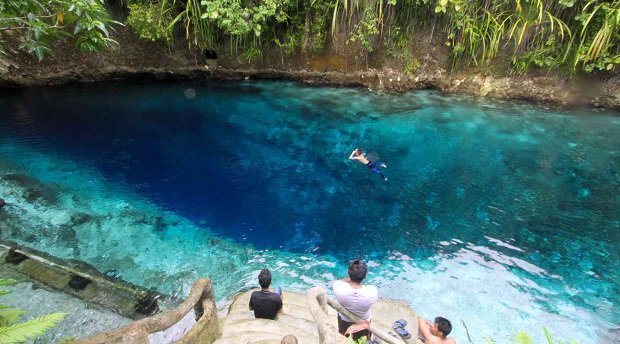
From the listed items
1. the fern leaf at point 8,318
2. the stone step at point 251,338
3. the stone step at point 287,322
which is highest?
the fern leaf at point 8,318

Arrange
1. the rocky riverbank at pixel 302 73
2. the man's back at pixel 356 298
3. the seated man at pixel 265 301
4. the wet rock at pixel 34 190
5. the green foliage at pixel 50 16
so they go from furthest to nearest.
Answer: the rocky riverbank at pixel 302 73
the wet rock at pixel 34 190
the seated man at pixel 265 301
the man's back at pixel 356 298
the green foliage at pixel 50 16

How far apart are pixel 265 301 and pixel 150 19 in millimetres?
8831

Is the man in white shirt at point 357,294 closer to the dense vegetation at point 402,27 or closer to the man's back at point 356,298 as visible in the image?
the man's back at point 356,298

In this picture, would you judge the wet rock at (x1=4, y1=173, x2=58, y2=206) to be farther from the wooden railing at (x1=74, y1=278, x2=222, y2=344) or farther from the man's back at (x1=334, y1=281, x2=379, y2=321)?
the man's back at (x1=334, y1=281, x2=379, y2=321)

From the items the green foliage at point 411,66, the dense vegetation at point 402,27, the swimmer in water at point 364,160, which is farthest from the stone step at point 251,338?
the green foliage at point 411,66

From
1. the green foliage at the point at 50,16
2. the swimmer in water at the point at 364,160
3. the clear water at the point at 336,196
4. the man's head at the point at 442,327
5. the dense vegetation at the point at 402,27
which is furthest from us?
the dense vegetation at the point at 402,27

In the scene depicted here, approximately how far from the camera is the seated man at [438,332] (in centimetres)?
379

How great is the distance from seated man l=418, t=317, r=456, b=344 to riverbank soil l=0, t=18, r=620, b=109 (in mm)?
8966

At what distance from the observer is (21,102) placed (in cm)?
1072

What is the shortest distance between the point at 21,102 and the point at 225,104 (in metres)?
6.05

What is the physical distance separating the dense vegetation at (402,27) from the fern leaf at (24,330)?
7988mm

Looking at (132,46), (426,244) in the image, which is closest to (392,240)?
(426,244)

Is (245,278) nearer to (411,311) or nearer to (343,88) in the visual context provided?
(411,311)

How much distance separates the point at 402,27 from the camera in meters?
10.9
